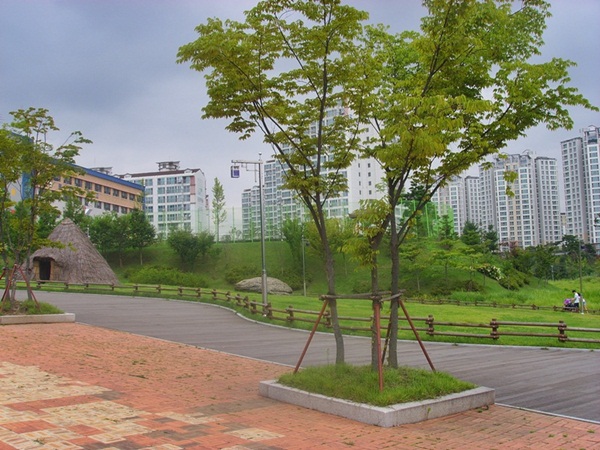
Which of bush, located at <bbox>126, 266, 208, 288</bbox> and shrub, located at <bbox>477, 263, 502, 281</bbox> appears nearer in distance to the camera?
bush, located at <bbox>126, 266, 208, 288</bbox>

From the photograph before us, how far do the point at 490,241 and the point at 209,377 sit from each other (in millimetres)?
56285

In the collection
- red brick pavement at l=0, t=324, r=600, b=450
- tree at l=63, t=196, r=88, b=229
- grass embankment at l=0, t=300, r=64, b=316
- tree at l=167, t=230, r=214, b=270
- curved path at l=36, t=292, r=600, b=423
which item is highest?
tree at l=63, t=196, r=88, b=229

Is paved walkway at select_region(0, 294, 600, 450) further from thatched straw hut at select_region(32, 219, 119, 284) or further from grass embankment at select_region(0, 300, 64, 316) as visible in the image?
thatched straw hut at select_region(32, 219, 119, 284)

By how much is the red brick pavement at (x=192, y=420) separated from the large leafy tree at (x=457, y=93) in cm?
180

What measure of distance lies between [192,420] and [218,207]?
56215 millimetres

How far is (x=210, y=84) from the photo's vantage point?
357 inches

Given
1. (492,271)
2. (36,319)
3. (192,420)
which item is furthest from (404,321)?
(492,271)

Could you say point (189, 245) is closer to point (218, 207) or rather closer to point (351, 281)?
point (218, 207)

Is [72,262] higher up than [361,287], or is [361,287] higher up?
[72,262]

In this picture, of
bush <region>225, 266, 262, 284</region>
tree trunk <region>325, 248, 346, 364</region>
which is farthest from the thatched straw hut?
tree trunk <region>325, 248, 346, 364</region>

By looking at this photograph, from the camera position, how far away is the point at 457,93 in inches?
337

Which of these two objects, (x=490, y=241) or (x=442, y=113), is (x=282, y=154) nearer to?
(x=442, y=113)

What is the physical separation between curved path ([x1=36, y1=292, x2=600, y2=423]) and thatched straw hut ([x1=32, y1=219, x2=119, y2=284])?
15433 mm

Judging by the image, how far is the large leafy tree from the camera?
756 centimetres
